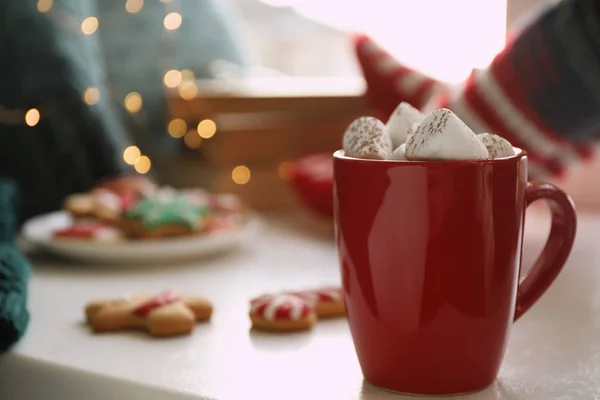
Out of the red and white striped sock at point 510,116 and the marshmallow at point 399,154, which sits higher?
the marshmallow at point 399,154

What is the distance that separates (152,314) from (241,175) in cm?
56

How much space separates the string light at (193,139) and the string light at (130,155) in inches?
3.5

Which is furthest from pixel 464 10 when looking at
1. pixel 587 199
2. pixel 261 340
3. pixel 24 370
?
pixel 24 370

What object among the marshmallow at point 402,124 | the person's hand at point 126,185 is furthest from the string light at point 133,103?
the marshmallow at point 402,124

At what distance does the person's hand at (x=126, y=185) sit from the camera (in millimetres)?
943

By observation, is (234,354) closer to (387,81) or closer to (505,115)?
(505,115)

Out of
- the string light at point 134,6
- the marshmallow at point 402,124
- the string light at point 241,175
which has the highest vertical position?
the string light at point 134,6

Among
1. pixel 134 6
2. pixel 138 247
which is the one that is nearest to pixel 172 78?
pixel 134 6

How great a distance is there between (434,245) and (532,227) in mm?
574

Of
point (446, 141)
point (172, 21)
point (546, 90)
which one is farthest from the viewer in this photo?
point (172, 21)

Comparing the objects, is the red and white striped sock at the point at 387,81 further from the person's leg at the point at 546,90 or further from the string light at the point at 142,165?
the string light at the point at 142,165

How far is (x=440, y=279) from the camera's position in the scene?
0.42 m

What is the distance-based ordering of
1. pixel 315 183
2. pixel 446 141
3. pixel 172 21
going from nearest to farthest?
1. pixel 446 141
2. pixel 315 183
3. pixel 172 21

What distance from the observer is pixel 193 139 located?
3.78ft
